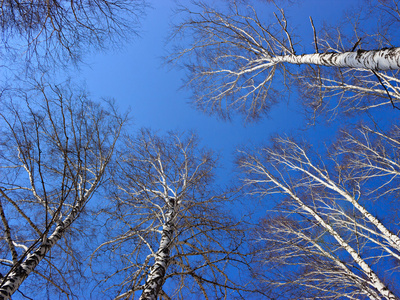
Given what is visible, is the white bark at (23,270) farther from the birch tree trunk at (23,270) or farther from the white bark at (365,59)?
the white bark at (365,59)

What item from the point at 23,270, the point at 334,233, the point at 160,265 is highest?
the point at 334,233

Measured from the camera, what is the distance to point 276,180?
861 centimetres

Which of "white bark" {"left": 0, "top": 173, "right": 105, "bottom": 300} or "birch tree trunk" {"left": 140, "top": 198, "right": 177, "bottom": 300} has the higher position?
"birch tree trunk" {"left": 140, "top": 198, "right": 177, "bottom": 300}

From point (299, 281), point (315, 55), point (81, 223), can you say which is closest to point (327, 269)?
point (299, 281)

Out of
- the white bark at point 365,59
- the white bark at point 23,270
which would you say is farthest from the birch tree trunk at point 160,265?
the white bark at point 365,59

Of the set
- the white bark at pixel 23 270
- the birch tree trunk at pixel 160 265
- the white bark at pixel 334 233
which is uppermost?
the white bark at pixel 334 233

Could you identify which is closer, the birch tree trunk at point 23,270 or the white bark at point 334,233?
the birch tree trunk at point 23,270

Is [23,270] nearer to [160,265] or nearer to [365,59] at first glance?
[160,265]

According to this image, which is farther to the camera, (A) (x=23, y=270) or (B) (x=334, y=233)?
Answer: (B) (x=334, y=233)

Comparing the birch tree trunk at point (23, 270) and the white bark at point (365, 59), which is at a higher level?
the white bark at point (365, 59)

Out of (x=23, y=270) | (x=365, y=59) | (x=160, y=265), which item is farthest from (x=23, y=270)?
(x=365, y=59)

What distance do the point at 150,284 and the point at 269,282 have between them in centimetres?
404

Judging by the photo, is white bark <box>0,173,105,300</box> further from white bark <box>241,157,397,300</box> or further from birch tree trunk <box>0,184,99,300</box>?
white bark <box>241,157,397,300</box>

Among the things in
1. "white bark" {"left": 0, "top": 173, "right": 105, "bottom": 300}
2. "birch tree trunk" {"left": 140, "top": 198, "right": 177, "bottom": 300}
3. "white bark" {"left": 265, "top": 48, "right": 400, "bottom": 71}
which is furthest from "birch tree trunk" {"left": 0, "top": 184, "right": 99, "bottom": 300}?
"white bark" {"left": 265, "top": 48, "right": 400, "bottom": 71}
